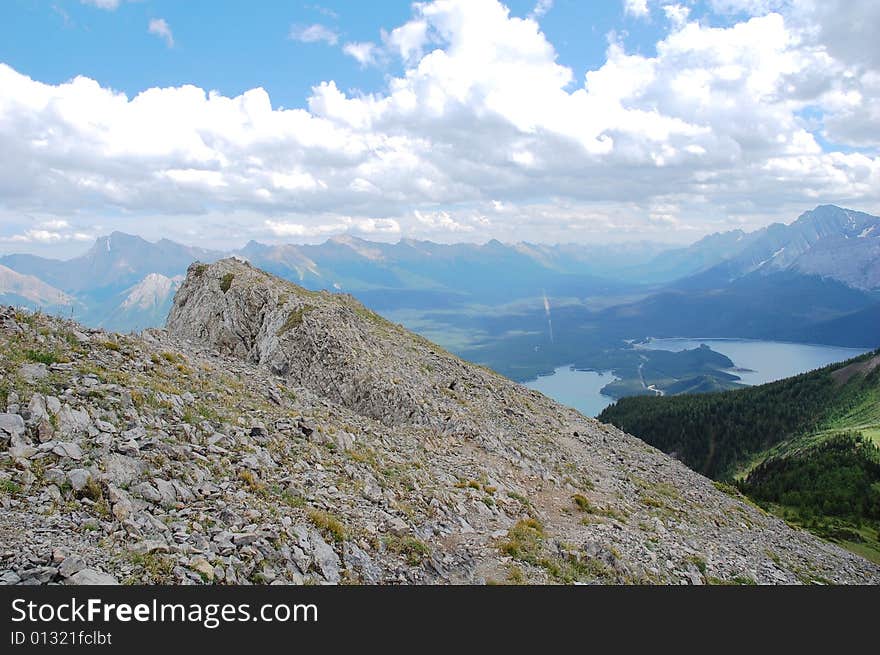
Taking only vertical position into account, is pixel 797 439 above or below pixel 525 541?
below

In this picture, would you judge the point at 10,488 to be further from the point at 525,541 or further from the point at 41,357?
the point at 525,541

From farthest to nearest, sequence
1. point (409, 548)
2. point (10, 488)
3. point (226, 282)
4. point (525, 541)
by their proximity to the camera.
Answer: point (226, 282)
point (525, 541)
point (409, 548)
point (10, 488)

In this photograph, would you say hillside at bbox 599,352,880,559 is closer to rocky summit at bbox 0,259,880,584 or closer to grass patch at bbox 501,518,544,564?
rocky summit at bbox 0,259,880,584

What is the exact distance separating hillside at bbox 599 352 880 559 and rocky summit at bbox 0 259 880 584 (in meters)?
43.4

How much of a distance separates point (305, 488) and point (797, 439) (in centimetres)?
14287

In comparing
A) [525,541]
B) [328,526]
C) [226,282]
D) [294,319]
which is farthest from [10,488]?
[226,282]

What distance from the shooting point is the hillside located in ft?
238

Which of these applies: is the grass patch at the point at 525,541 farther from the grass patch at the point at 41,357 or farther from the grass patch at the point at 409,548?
the grass patch at the point at 41,357

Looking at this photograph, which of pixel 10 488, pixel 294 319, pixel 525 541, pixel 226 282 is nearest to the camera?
pixel 10 488

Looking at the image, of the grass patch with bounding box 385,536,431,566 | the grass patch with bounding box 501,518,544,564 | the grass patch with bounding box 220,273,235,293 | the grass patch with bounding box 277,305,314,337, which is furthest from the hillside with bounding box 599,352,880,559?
the grass patch with bounding box 220,273,235,293

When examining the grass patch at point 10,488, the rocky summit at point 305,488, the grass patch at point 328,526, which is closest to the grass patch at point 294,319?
the rocky summit at point 305,488

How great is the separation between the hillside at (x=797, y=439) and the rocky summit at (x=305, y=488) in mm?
43438

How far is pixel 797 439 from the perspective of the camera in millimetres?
122750

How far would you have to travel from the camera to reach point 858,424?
11869 centimetres
